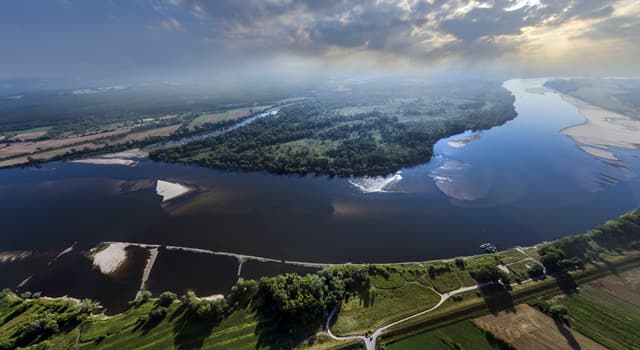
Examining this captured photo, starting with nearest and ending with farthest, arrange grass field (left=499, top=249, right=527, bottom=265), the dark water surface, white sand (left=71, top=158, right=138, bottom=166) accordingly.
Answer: grass field (left=499, top=249, right=527, bottom=265) → the dark water surface → white sand (left=71, top=158, right=138, bottom=166)

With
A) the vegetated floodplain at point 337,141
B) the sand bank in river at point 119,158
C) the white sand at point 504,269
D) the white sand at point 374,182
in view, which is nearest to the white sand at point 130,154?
the sand bank in river at point 119,158

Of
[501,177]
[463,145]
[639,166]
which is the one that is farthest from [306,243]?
[639,166]

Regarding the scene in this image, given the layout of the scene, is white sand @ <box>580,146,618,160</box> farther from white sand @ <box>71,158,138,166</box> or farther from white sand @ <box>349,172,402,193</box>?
white sand @ <box>71,158,138,166</box>

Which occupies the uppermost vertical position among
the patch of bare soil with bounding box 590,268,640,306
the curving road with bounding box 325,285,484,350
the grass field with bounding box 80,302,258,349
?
the grass field with bounding box 80,302,258,349

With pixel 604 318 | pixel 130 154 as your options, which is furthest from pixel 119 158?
pixel 604 318

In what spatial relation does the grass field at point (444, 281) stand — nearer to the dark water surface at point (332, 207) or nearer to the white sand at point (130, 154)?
the dark water surface at point (332, 207)

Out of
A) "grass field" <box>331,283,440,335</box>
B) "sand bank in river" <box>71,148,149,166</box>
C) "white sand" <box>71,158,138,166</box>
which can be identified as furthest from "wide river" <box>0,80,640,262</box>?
"grass field" <box>331,283,440,335</box>
